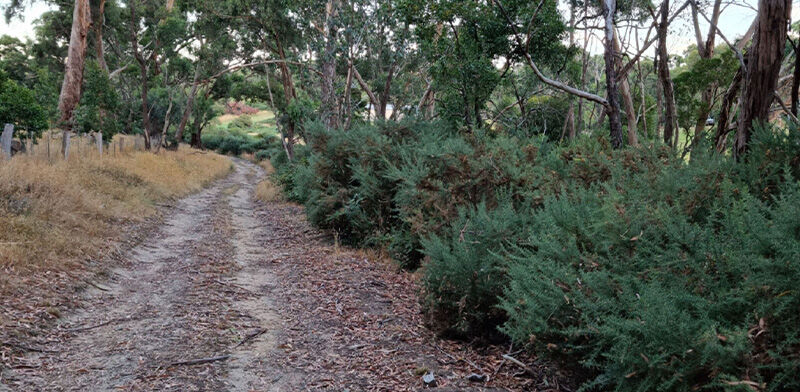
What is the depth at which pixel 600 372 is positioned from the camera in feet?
11.4

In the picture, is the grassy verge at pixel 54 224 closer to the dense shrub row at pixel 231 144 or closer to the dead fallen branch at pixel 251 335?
the dead fallen branch at pixel 251 335

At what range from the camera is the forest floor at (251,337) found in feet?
13.4

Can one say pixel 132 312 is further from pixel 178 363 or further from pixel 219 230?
pixel 219 230

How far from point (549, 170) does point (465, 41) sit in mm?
6583

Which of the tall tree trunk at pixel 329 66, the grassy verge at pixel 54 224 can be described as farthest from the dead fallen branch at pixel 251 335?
the tall tree trunk at pixel 329 66

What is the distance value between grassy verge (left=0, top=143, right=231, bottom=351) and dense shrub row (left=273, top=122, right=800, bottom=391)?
4075 mm

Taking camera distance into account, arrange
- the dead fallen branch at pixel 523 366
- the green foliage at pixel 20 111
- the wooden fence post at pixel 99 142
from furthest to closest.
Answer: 1. the wooden fence post at pixel 99 142
2. the green foliage at pixel 20 111
3. the dead fallen branch at pixel 523 366

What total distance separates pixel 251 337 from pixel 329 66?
47.1 feet

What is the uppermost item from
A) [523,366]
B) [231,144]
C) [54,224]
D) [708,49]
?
[708,49]

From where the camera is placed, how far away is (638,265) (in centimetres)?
341

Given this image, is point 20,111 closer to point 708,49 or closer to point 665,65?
point 665,65

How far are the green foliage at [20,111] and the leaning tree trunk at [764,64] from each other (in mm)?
15352

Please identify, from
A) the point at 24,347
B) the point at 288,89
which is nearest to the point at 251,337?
the point at 24,347

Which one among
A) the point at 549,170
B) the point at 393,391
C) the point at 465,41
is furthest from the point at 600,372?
the point at 465,41
